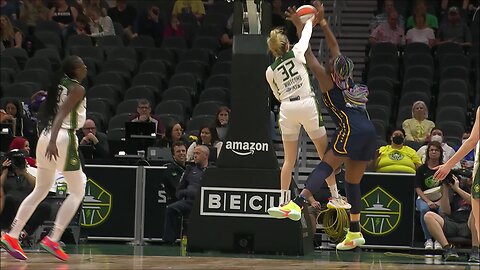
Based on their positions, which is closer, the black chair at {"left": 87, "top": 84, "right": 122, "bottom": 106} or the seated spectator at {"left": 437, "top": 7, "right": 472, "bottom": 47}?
the black chair at {"left": 87, "top": 84, "right": 122, "bottom": 106}

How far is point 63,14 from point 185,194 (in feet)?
27.8

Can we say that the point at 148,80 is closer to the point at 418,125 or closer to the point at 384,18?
the point at 384,18

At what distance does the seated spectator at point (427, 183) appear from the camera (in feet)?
51.6

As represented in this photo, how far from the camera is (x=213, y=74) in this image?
20656mm

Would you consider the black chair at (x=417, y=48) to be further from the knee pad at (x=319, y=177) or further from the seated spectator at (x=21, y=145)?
the knee pad at (x=319, y=177)

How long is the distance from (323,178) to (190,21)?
1109 cm

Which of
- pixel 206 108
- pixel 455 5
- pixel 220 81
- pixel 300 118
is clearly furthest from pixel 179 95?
pixel 300 118

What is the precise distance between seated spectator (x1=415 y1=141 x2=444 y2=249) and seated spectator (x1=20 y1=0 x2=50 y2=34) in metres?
9.91

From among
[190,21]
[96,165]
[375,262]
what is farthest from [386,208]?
[190,21]

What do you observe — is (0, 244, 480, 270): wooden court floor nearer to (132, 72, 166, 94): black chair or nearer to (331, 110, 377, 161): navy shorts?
(331, 110, 377, 161): navy shorts

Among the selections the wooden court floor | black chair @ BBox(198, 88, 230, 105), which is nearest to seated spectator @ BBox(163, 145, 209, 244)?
the wooden court floor

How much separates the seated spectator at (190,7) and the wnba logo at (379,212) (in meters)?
8.14

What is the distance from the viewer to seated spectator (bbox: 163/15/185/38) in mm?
22578

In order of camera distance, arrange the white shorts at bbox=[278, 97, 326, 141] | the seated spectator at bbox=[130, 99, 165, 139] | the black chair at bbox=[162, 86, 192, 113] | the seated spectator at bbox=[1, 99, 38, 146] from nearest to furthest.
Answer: the white shorts at bbox=[278, 97, 326, 141]
the seated spectator at bbox=[130, 99, 165, 139]
the seated spectator at bbox=[1, 99, 38, 146]
the black chair at bbox=[162, 86, 192, 113]
